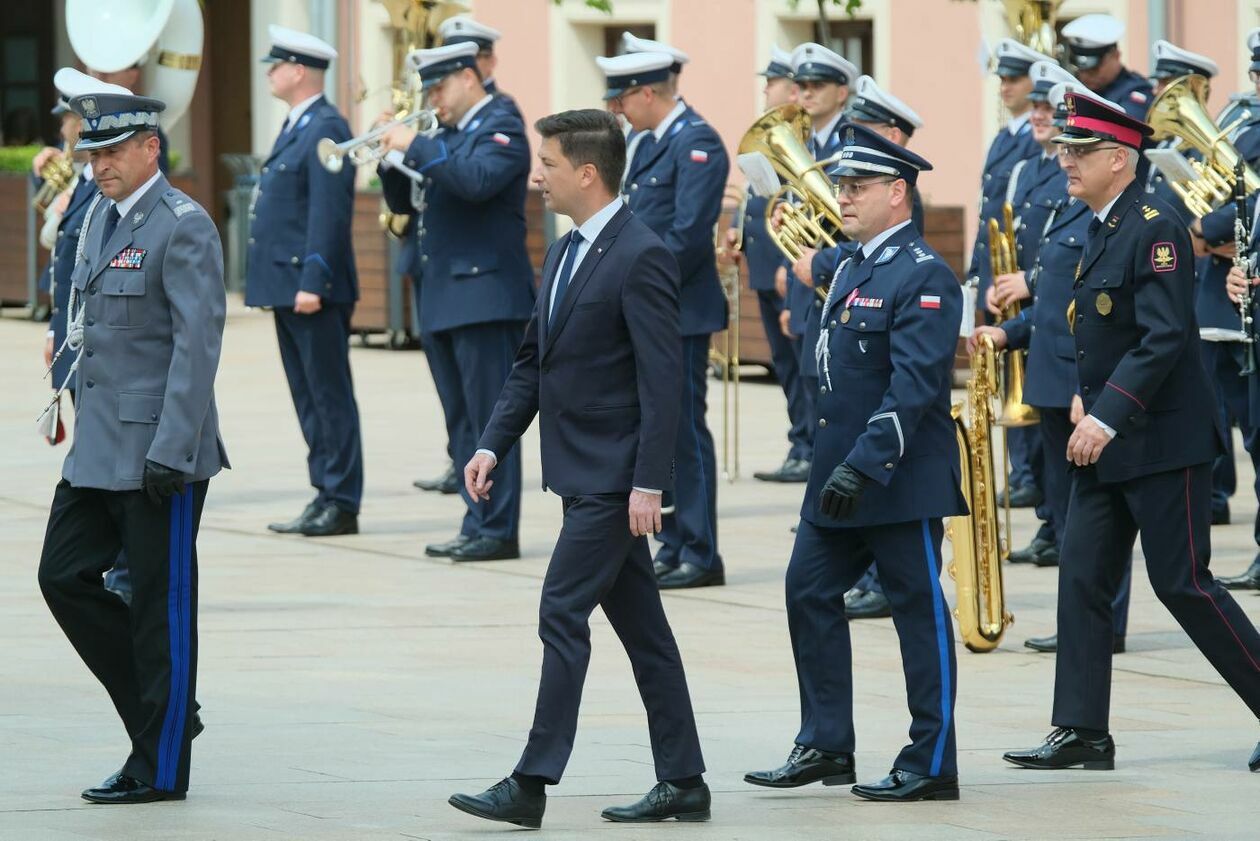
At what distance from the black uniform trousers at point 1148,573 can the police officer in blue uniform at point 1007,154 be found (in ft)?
10.7

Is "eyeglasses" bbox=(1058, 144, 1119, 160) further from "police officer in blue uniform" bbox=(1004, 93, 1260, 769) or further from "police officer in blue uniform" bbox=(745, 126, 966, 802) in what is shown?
"police officer in blue uniform" bbox=(745, 126, 966, 802)

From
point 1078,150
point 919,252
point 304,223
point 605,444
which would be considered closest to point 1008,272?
point 1078,150

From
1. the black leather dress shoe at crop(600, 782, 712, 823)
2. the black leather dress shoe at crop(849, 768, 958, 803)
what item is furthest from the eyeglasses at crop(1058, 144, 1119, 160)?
the black leather dress shoe at crop(600, 782, 712, 823)

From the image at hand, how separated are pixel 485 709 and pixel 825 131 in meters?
4.07

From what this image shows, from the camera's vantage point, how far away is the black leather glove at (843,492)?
21.8 ft

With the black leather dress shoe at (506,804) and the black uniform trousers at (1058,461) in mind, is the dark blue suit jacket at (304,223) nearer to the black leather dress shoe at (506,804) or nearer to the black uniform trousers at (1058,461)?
the black uniform trousers at (1058,461)

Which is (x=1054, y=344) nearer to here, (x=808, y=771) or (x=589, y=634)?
(x=808, y=771)

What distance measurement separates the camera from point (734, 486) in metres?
13.7

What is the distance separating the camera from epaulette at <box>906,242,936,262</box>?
689 cm

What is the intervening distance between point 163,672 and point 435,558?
14.6ft

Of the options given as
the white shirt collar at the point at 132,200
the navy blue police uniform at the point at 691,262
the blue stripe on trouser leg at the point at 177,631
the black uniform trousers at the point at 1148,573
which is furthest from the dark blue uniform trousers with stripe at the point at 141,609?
the navy blue police uniform at the point at 691,262

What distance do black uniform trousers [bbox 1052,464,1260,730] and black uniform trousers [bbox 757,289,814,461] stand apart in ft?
19.5

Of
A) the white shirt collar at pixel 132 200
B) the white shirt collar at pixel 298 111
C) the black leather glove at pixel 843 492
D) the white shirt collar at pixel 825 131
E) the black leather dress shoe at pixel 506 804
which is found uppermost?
the white shirt collar at pixel 298 111

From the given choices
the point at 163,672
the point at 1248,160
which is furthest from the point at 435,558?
the point at 163,672
